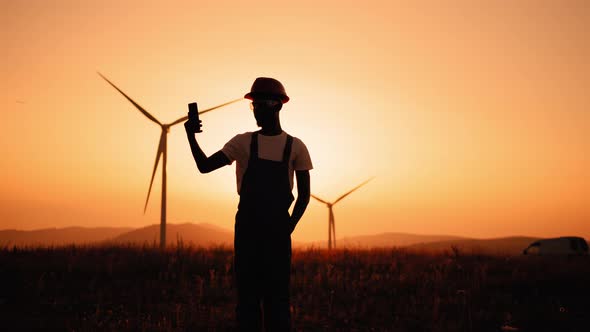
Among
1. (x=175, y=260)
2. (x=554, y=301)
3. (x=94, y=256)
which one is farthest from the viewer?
(x=94, y=256)

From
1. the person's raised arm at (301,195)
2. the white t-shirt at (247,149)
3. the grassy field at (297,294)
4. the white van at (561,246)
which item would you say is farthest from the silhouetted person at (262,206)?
the white van at (561,246)

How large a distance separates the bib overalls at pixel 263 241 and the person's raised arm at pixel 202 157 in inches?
11.0

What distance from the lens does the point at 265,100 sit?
522 cm

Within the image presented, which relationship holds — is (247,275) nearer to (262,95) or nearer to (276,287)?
(276,287)

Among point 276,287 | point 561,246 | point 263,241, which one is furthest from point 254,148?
point 561,246

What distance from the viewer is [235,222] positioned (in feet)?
17.0

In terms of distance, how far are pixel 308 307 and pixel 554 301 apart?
5.15m

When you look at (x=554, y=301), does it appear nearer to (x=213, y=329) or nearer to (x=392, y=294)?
(x=392, y=294)

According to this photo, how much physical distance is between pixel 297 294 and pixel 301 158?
221 inches

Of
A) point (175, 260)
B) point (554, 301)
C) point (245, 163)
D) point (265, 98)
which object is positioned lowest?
point (554, 301)

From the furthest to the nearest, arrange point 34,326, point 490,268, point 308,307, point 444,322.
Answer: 1. point 490,268
2. point 308,307
3. point 444,322
4. point 34,326

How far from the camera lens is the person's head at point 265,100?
5.22m

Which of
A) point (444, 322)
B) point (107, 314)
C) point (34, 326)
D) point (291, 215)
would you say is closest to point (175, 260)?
point (107, 314)

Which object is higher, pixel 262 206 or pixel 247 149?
pixel 247 149
